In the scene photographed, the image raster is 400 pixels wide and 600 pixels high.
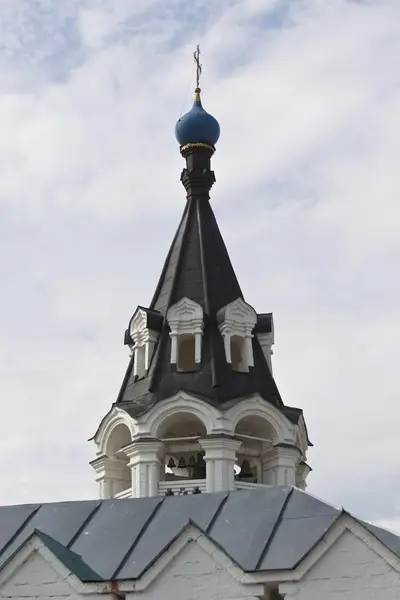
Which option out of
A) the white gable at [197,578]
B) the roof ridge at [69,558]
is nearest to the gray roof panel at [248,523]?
the white gable at [197,578]

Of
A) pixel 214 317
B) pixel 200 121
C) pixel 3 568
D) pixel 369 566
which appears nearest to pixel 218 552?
pixel 369 566

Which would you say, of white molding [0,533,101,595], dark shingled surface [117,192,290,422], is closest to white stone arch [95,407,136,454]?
dark shingled surface [117,192,290,422]

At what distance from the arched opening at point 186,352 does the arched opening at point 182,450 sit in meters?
1.05

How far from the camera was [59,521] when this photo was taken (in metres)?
17.6

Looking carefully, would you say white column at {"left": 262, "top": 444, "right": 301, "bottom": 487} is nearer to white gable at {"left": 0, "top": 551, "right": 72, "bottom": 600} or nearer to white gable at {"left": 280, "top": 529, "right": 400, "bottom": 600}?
white gable at {"left": 280, "top": 529, "right": 400, "bottom": 600}

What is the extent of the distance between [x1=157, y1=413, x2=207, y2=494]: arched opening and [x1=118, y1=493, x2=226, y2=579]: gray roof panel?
218cm

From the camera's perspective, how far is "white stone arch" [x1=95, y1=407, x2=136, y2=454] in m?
20.1

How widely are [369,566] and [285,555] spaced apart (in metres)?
1.14

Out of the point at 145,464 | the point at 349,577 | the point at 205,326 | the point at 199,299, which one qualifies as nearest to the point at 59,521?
the point at 145,464

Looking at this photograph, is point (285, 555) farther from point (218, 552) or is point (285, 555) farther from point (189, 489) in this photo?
point (189, 489)

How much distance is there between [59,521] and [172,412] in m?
3.08

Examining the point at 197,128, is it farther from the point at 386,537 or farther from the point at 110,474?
the point at 386,537

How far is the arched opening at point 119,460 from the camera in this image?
20609 mm

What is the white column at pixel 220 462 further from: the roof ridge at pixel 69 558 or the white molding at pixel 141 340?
the roof ridge at pixel 69 558
